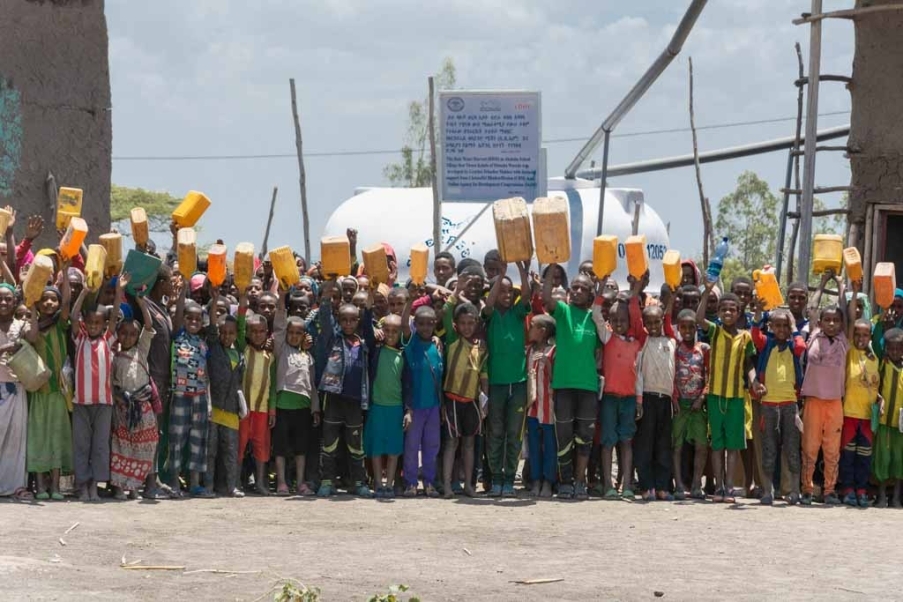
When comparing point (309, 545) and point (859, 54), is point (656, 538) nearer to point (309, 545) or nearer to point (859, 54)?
point (309, 545)

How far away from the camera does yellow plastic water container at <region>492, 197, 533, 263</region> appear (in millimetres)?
9477

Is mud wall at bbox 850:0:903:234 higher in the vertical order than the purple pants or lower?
higher

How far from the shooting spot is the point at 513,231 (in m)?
9.48

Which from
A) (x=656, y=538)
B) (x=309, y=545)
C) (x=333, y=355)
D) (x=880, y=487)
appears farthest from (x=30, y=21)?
(x=880, y=487)

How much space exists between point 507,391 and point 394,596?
3.89 meters

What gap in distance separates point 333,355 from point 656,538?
8.58 ft

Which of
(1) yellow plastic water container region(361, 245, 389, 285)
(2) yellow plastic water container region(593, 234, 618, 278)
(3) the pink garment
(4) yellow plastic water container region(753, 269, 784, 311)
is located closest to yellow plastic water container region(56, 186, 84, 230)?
(1) yellow plastic water container region(361, 245, 389, 285)

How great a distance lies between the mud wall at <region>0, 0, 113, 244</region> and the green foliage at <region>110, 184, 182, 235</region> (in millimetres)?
25779

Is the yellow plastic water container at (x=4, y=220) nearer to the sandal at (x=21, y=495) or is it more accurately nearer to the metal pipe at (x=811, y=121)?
the sandal at (x=21, y=495)

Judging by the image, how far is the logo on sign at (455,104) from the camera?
1514 cm

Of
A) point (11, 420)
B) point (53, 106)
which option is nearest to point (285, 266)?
point (11, 420)

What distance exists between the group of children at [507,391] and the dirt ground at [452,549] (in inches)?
14.9

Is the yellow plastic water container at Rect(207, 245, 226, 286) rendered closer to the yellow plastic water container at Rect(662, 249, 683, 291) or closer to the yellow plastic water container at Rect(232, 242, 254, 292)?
the yellow plastic water container at Rect(232, 242, 254, 292)

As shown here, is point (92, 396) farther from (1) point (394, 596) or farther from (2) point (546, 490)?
(1) point (394, 596)
